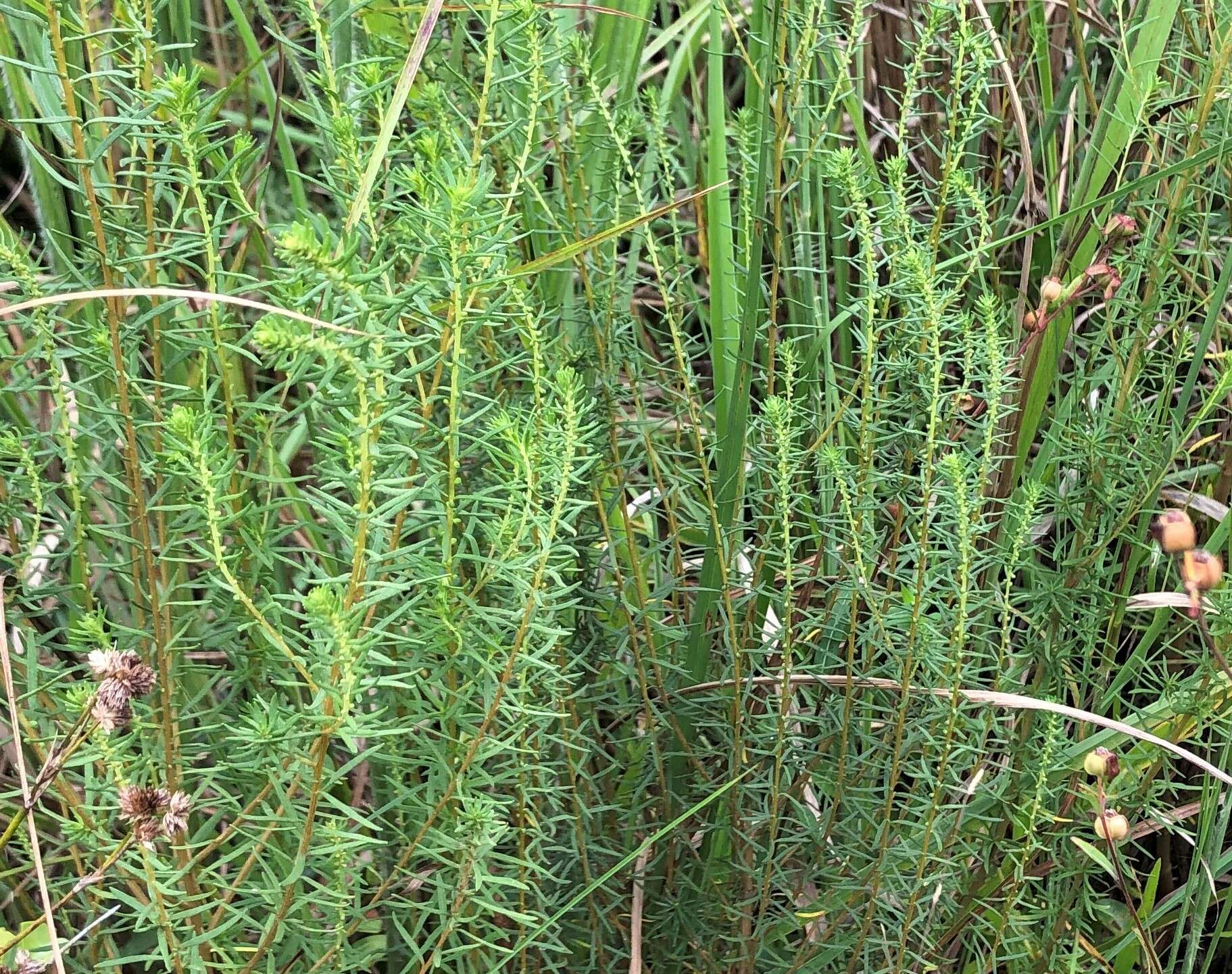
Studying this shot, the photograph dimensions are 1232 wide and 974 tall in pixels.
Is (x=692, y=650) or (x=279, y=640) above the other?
(x=279, y=640)

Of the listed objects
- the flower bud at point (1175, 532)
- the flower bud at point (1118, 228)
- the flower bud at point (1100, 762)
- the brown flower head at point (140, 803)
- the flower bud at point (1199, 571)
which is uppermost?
the flower bud at point (1118, 228)

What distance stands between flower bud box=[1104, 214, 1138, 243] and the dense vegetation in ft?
0.09

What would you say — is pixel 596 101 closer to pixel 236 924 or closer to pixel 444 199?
pixel 444 199

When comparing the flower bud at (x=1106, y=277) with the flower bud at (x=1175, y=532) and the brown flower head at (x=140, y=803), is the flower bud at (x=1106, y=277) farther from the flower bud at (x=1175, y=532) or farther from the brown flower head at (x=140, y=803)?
the brown flower head at (x=140, y=803)

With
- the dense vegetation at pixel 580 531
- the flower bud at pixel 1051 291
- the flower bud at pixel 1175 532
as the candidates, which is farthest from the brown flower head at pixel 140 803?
the flower bud at pixel 1051 291

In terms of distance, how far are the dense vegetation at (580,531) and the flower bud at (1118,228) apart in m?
0.03

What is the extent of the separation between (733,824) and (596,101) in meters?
0.74

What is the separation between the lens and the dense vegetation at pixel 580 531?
94cm

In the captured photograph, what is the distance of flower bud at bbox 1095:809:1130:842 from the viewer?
3.72 ft

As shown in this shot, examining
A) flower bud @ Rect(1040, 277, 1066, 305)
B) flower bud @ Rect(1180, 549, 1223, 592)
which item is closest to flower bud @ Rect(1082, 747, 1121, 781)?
flower bud @ Rect(1180, 549, 1223, 592)

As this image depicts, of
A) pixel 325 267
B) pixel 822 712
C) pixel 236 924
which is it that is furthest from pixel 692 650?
pixel 325 267

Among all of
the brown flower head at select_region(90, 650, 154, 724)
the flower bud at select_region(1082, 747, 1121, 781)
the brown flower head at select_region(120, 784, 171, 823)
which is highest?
the brown flower head at select_region(90, 650, 154, 724)

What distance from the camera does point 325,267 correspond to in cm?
73

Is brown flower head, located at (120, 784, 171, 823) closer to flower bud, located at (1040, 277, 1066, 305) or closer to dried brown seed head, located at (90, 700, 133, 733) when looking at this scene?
dried brown seed head, located at (90, 700, 133, 733)
